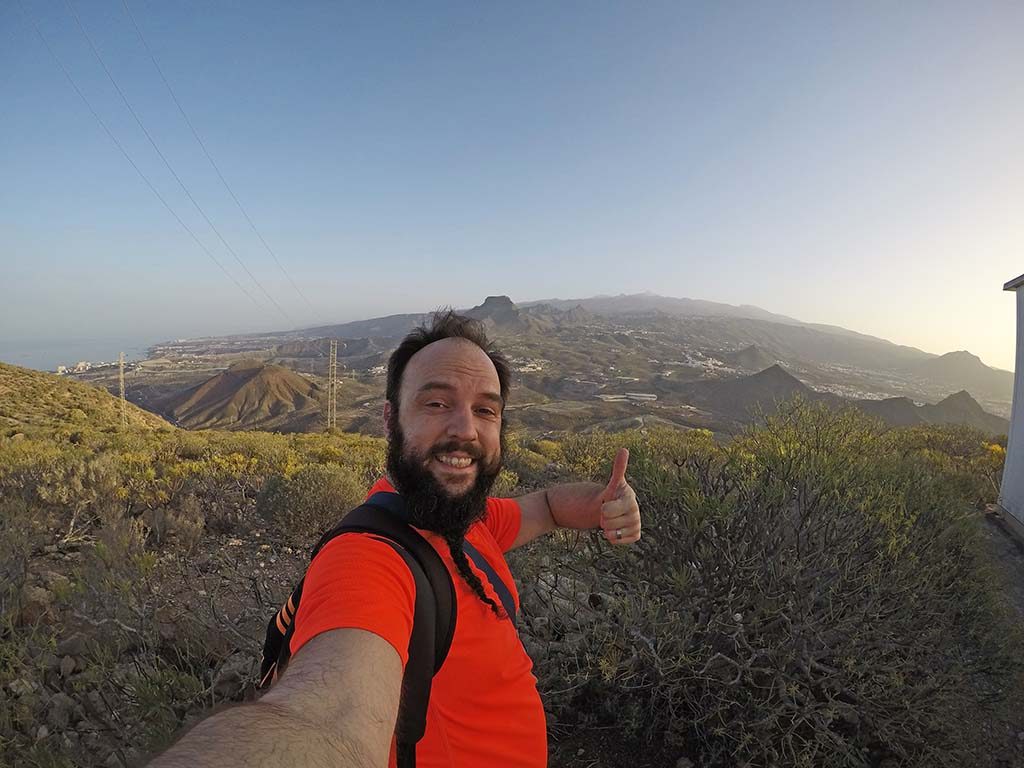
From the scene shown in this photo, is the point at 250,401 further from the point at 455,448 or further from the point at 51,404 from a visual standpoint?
the point at 455,448

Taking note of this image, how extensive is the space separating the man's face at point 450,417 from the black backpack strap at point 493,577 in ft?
0.71

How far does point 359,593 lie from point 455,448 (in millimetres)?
657

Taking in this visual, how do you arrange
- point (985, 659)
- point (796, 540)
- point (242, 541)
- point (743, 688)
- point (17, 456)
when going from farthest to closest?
point (17, 456) < point (242, 541) < point (985, 659) < point (796, 540) < point (743, 688)

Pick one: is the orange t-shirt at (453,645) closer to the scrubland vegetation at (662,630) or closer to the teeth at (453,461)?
the teeth at (453,461)

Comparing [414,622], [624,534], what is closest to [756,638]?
[624,534]

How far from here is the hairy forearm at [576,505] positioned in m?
2.13

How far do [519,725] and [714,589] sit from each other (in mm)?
1913

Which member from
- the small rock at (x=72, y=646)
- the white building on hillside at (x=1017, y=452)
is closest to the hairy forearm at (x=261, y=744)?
the small rock at (x=72, y=646)

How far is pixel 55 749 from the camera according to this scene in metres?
2.16

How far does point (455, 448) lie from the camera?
1.66 metres

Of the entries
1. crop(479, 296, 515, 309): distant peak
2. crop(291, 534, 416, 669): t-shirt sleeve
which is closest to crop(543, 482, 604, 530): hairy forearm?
crop(291, 534, 416, 669): t-shirt sleeve

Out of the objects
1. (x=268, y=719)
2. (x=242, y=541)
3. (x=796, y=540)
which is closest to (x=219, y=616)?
(x=242, y=541)

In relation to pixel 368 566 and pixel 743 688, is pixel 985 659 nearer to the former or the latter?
pixel 743 688

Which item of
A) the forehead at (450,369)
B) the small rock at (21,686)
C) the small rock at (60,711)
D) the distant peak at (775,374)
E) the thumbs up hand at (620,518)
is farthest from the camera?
the distant peak at (775,374)
